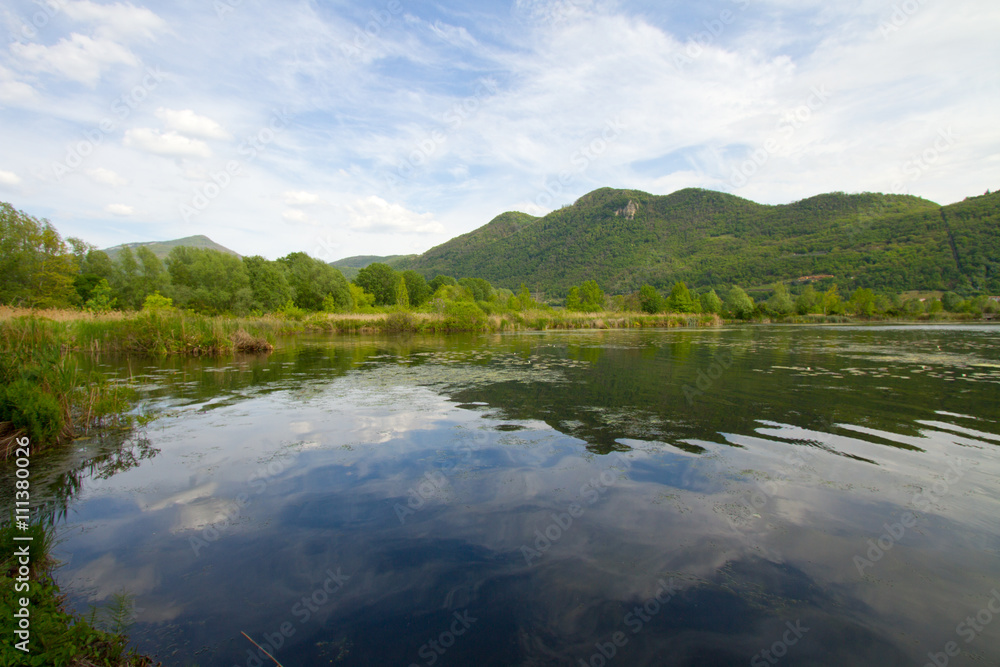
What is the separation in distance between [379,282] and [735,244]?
88.9 meters

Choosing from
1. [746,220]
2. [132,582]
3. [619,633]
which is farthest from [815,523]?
[746,220]

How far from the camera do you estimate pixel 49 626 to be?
220cm

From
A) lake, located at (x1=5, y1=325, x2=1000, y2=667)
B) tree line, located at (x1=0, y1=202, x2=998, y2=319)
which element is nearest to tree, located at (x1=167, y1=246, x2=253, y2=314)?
tree line, located at (x1=0, y1=202, x2=998, y2=319)

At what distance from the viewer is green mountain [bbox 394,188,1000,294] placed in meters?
79.9

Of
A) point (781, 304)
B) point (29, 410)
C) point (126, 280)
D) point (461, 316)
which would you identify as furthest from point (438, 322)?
point (781, 304)

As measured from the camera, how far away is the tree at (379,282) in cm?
9244

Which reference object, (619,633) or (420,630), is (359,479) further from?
(619,633)

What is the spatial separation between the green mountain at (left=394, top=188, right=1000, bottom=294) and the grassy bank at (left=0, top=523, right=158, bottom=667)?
351 feet

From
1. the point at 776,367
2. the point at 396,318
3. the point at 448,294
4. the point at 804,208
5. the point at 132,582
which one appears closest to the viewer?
the point at 132,582

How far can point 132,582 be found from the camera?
3.31m

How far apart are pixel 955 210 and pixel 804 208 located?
28.4 meters

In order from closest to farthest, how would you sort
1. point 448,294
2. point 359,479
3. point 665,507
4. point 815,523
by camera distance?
point 815,523
point 665,507
point 359,479
point 448,294

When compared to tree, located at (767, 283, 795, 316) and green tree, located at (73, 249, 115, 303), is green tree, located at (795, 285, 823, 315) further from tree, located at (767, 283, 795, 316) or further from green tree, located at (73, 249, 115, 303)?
green tree, located at (73, 249, 115, 303)

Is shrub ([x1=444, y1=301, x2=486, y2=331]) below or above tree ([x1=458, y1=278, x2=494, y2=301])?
below
